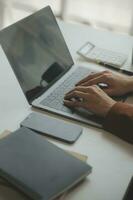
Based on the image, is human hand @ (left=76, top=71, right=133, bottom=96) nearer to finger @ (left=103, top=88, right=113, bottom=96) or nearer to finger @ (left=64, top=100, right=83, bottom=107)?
finger @ (left=103, top=88, right=113, bottom=96)

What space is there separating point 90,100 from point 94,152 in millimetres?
217

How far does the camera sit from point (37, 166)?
2.78ft

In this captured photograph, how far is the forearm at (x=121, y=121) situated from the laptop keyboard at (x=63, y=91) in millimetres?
138

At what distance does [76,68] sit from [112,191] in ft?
2.24

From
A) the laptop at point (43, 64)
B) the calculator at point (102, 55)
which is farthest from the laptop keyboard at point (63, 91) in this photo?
the calculator at point (102, 55)

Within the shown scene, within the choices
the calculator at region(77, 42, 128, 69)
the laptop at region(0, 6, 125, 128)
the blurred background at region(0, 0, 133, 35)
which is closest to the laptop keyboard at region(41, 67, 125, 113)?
the laptop at region(0, 6, 125, 128)

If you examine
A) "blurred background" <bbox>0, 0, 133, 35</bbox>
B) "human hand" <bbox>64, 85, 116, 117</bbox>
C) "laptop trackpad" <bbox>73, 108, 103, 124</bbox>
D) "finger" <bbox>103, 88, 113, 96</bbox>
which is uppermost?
"human hand" <bbox>64, 85, 116, 117</bbox>

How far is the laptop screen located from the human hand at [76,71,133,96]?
4.9 inches

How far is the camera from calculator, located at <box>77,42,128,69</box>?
153cm

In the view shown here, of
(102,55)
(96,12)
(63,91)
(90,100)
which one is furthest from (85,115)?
(96,12)

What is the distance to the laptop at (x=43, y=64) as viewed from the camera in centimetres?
115

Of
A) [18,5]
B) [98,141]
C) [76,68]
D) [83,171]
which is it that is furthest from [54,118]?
[18,5]

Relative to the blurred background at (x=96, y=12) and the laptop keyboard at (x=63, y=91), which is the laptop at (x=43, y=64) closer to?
the laptop keyboard at (x=63, y=91)

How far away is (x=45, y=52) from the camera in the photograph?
1317 millimetres
